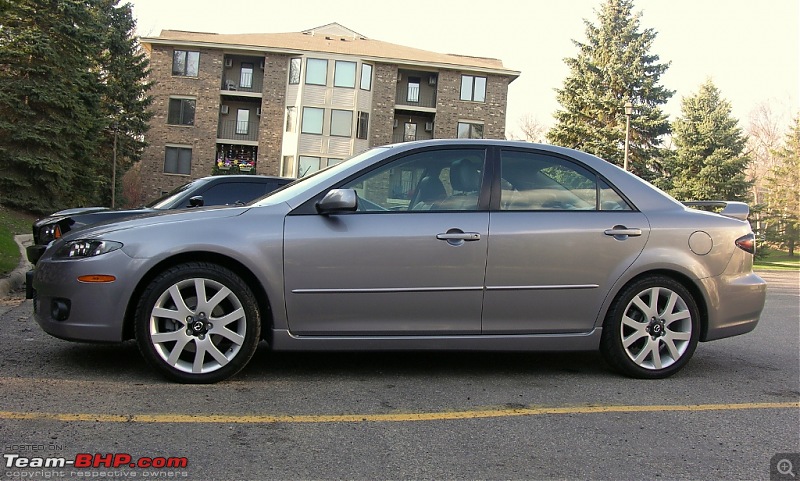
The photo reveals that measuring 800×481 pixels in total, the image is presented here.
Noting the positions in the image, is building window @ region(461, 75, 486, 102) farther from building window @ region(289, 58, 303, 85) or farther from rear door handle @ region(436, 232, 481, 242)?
rear door handle @ region(436, 232, 481, 242)

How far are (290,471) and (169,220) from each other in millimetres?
2026

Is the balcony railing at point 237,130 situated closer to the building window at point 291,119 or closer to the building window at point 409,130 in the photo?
the building window at point 291,119

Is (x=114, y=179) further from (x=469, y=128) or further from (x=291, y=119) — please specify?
(x=469, y=128)

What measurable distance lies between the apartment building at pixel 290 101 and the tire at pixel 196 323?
34.0 meters

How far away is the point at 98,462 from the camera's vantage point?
2.98 meters

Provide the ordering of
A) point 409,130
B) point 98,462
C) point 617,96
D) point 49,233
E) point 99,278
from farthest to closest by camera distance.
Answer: point 409,130
point 617,96
point 49,233
point 99,278
point 98,462

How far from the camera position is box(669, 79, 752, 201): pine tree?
34406 millimetres

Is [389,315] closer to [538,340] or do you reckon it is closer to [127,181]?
[538,340]

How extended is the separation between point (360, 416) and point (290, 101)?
3736cm

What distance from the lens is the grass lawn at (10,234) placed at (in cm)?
985

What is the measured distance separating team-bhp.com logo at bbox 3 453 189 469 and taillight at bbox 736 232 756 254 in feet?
13.4

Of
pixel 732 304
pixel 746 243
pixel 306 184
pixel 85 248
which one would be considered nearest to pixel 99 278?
pixel 85 248

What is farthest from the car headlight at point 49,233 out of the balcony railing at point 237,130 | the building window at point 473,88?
the building window at point 473,88

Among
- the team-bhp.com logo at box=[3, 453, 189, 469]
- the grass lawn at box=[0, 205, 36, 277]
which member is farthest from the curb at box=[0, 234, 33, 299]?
the team-bhp.com logo at box=[3, 453, 189, 469]
